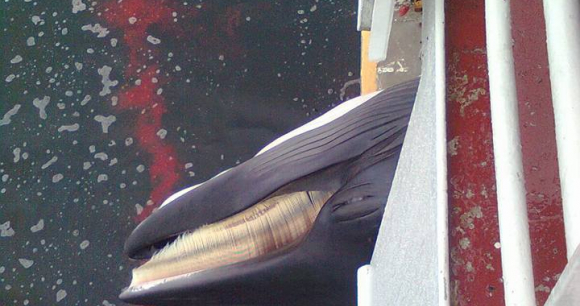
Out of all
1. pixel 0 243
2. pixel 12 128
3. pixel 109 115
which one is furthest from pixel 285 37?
pixel 0 243

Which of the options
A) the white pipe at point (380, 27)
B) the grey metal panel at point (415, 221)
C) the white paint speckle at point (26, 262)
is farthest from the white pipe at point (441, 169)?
the white paint speckle at point (26, 262)

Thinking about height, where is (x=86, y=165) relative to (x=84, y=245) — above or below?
above

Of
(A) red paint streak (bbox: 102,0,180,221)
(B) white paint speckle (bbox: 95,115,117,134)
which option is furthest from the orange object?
(B) white paint speckle (bbox: 95,115,117,134)

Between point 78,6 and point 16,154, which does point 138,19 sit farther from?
point 16,154

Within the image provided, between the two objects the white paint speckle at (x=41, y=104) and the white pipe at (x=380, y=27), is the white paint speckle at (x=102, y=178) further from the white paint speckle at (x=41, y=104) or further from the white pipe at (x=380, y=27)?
the white pipe at (x=380, y=27)

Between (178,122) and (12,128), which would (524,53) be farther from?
(12,128)

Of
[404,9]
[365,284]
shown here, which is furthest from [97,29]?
[365,284]

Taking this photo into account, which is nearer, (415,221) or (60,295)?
(415,221)
